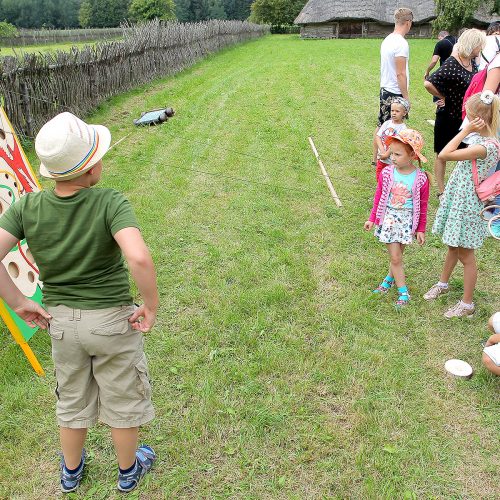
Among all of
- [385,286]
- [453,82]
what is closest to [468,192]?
[385,286]

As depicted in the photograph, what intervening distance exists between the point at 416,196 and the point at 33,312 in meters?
2.72

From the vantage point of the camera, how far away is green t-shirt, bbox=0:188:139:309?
174 centimetres

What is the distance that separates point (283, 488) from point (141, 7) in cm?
5491

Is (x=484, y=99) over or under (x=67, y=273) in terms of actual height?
over

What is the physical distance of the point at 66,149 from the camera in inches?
66.6

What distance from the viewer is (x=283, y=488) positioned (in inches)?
88.4

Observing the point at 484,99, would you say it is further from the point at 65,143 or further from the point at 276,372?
the point at 65,143

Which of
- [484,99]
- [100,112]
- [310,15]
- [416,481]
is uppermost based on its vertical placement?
[310,15]

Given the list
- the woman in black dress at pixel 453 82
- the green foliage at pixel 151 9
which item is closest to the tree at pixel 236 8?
the green foliage at pixel 151 9

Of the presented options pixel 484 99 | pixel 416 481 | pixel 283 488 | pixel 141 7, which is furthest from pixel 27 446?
pixel 141 7

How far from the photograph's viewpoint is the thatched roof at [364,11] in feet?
123

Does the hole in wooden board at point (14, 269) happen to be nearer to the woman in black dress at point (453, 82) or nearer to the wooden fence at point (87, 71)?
the woman in black dress at point (453, 82)

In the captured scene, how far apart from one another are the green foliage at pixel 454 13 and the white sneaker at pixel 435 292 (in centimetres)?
3178

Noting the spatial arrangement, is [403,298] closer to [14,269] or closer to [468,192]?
[468,192]
